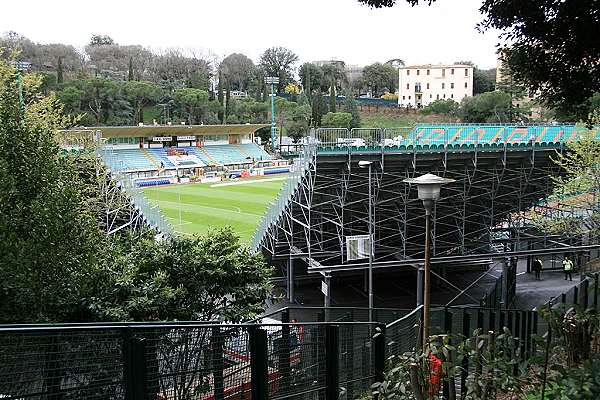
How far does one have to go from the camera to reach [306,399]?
4.55 metres

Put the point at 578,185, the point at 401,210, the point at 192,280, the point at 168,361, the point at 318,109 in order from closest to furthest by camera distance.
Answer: the point at 168,361 < the point at 192,280 < the point at 578,185 < the point at 401,210 < the point at 318,109

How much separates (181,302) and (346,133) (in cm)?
941

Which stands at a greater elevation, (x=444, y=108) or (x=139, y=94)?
(x=139, y=94)

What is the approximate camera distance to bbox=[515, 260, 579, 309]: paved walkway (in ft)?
74.7

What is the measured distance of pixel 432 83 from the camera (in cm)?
9700

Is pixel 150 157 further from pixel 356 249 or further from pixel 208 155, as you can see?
pixel 356 249

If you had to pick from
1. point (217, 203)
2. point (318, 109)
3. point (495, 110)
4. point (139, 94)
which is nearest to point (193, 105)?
point (139, 94)

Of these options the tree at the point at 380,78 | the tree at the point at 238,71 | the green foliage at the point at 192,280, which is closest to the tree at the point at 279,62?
the tree at the point at 238,71

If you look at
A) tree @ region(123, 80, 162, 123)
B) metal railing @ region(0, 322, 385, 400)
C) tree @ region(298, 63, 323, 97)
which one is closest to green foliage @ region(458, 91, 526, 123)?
tree @ region(123, 80, 162, 123)

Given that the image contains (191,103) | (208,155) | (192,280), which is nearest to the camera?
(192,280)

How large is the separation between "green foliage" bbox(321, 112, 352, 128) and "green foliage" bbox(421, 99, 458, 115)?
10.8 meters

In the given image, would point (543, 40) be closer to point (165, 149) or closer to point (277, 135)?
point (165, 149)

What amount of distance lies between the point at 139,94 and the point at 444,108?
3864 cm

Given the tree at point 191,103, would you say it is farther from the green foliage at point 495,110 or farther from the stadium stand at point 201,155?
the green foliage at point 495,110
